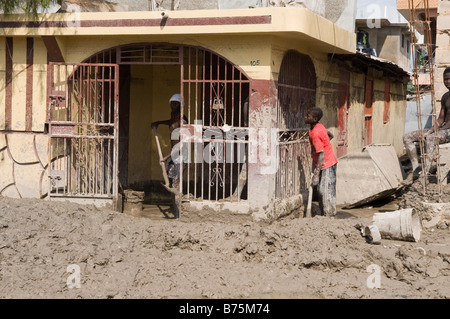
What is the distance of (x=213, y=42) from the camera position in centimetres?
972

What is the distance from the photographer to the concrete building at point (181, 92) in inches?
377

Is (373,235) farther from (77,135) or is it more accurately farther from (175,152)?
(77,135)

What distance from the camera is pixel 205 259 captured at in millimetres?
8031

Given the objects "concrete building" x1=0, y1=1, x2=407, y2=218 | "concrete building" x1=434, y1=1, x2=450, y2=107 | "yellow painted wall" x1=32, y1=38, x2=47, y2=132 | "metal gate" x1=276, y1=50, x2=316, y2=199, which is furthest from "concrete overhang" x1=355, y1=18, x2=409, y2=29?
"yellow painted wall" x1=32, y1=38, x2=47, y2=132

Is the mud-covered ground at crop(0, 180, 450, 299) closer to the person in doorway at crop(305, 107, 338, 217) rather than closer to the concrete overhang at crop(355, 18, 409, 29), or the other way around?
the person in doorway at crop(305, 107, 338, 217)

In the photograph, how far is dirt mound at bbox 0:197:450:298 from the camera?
7176 mm

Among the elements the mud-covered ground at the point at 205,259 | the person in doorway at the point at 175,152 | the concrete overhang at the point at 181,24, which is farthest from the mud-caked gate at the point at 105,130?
the mud-covered ground at the point at 205,259

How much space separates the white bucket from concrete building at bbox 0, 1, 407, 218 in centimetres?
162

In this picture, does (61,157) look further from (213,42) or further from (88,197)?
(213,42)

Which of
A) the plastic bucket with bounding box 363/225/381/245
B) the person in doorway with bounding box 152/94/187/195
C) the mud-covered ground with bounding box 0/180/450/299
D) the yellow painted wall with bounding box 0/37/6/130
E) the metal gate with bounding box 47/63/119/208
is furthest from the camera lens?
the yellow painted wall with bounding box 0/37/6/130

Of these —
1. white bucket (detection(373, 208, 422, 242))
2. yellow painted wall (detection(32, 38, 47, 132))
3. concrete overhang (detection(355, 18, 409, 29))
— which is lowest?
white bucket (detection(373, 208, 422, 242))

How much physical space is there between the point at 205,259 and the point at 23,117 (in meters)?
4.40

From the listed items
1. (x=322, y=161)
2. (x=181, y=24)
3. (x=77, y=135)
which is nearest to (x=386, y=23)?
(x=322, y=161)
